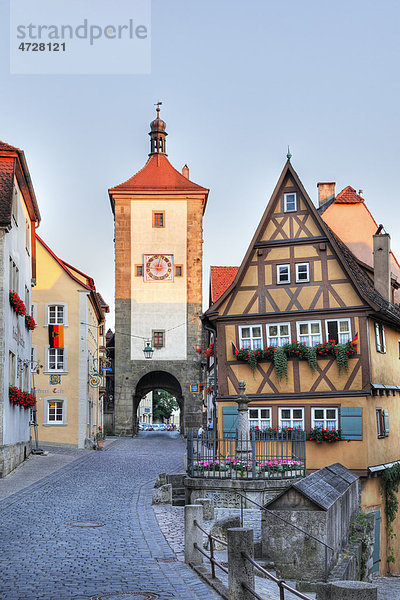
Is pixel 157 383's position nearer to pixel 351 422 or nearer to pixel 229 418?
pixel 229 418

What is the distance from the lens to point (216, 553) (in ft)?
43.0

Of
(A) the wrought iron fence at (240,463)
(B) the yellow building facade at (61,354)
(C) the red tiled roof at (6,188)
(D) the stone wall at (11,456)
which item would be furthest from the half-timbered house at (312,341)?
(B) the yellow building facade at (61,354)

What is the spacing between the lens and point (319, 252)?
85.0ft

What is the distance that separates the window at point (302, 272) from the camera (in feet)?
85.4

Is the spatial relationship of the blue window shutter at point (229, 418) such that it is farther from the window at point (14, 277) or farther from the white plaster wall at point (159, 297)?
the white plaster wall at point (159, 297)

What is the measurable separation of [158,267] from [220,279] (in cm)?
1221

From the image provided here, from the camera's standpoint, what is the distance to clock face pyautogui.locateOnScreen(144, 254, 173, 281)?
56.7 m

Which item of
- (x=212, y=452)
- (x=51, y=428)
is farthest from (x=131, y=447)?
(x=212, y=452)

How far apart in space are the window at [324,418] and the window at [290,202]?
6.34m

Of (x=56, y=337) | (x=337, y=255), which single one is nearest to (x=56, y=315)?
(x=56, y=337)

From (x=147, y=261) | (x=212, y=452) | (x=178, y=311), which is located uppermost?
(x=147, y=261)

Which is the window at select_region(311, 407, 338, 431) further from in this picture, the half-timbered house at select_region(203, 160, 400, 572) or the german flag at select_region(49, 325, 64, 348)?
the german flag at select_region(49, 325, 64, 348)

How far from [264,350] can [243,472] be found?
8.65 m

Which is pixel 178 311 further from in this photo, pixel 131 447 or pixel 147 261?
pixel 131 447
